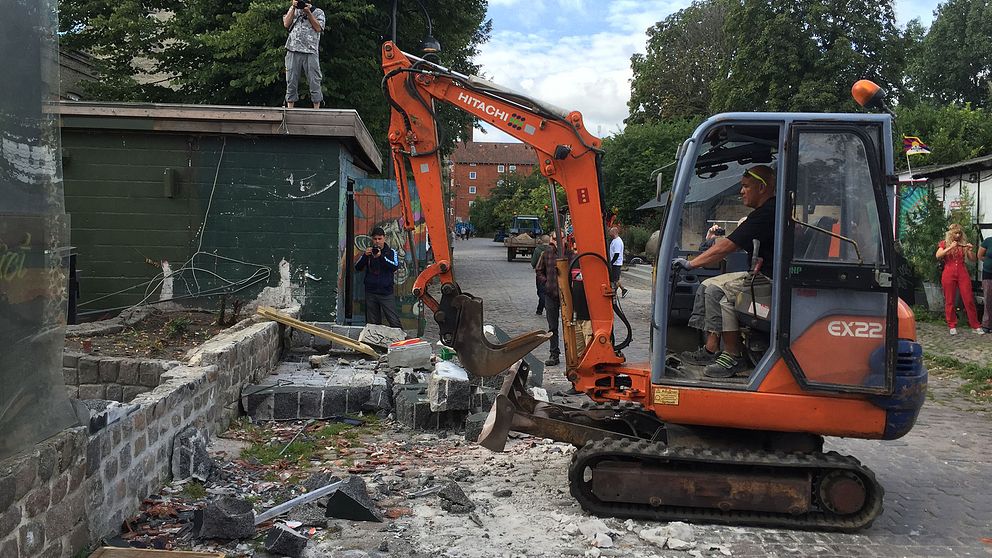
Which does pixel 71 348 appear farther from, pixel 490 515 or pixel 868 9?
pixel 868 9

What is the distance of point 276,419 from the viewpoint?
770 centimetres

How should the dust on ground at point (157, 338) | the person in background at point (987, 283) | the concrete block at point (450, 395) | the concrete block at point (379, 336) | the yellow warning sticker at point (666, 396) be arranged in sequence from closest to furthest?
the yellow warning sticker at point (666, 396)
the concrete block at point (450, 395)
the dust on ground at point (157, 338)
the concrete block at point (379, 336)
the person in background at point (987, 283)

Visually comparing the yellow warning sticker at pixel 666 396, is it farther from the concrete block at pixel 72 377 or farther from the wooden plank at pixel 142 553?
the concrete block at pixel 72 377

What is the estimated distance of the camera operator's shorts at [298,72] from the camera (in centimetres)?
1218

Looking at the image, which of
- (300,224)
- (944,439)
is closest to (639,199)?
(300,224)

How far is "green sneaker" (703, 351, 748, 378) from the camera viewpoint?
5391 mm

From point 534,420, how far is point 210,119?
755cm

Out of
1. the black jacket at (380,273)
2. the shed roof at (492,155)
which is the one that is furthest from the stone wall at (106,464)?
the shed roof at (492,155)

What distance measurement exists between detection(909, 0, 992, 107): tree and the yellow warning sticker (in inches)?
2000

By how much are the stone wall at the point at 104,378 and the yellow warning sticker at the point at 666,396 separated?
Answer: 13.8 ft

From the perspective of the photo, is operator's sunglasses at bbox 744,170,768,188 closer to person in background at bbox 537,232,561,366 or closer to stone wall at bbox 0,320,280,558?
stone wall at bbox 0,320,280,558

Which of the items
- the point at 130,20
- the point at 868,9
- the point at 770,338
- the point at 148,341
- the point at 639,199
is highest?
the point at 868,9

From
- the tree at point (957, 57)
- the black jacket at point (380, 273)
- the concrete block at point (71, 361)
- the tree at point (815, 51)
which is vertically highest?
the tree at point (957, 57)

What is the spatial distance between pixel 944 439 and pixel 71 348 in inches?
344
